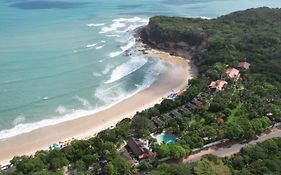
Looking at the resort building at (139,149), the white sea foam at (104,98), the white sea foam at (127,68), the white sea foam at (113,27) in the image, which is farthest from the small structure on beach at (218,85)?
the white sea foam at (113,27)

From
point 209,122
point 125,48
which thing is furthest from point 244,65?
point 125,48

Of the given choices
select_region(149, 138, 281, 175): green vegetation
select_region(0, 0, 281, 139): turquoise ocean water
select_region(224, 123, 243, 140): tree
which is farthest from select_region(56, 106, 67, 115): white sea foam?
select_region(224, 123, 243, 140): tree

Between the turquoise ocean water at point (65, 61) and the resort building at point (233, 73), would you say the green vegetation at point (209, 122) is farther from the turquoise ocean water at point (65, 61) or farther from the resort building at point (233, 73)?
the turquoise ocean water at point (65, 61)

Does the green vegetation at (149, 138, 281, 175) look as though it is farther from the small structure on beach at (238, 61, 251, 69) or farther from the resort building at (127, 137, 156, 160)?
the small structure on beach at (238, 61, 251, 69)

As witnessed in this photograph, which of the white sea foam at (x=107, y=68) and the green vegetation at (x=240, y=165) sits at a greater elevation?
the green vegetation at (x=240, y=165)

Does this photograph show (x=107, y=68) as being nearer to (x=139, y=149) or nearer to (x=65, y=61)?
(x=65, y=61)

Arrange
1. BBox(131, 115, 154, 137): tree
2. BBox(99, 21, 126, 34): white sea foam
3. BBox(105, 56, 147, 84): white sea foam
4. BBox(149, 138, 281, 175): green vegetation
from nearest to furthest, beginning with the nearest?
BBox(149, 138, 281, 175): green vegetation → BBox(131, 115, 154, 137): tree → BBox(105, 56, 147, 84): white sea foam → BBox(99, 21, 126, 34): white sea foam

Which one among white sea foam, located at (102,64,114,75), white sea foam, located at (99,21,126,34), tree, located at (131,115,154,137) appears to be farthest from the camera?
white sea foam, located at (99,21,126,34)
